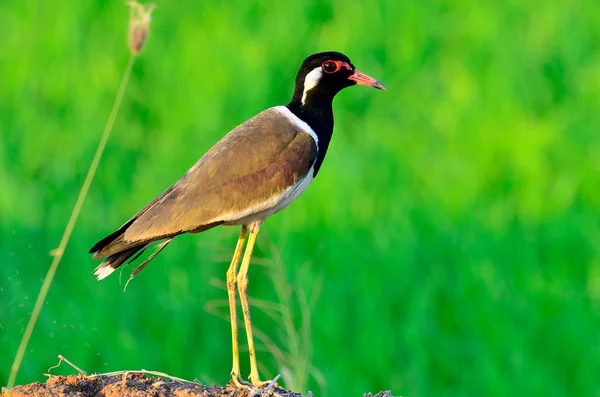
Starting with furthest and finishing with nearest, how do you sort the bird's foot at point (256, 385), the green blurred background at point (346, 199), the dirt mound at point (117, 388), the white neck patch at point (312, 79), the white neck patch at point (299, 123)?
the green blurred background at point (346, 199)
the white neck patch at point (312, 79)
the white neck patch at point (299, 123)
the bird's foot at point (256, 385)
the dirt mound at point (117, 388)

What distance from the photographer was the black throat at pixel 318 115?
4602 mm

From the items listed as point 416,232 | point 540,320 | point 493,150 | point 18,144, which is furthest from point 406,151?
point 18,144

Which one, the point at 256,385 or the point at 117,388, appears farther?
the point at 256,385

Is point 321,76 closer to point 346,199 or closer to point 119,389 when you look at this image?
point 119,389

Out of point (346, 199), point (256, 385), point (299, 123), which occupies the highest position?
point (346, 199)

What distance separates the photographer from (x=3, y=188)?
750 cm

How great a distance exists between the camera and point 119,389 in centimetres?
336

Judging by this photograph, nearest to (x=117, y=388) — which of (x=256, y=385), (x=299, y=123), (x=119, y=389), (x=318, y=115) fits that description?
(x=119, y=389)

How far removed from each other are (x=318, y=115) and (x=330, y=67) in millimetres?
201

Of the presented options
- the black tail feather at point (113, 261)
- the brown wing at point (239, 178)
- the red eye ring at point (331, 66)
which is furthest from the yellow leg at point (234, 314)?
the red eye ring at point (331, 66)

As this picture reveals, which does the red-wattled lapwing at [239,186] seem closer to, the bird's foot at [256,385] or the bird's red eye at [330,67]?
the bird's red eye at [330,67]

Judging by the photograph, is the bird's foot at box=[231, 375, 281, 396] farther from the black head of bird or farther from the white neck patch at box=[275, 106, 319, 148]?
the black head of bird

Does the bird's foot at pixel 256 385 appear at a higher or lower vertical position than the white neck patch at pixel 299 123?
lower

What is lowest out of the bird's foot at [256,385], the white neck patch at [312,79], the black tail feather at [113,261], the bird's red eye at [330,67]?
the bird's foot at [256,385]
